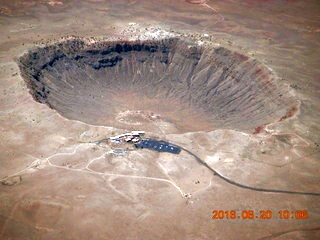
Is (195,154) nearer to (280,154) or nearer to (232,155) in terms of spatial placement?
(232,155)

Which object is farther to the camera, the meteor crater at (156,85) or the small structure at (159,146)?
the meteor crater at (156,85)

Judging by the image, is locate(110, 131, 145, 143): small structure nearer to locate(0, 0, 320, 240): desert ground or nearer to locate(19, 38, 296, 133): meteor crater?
locate(0, 0, 320, 240): desert ground

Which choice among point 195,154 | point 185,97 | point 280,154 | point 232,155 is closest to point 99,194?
point 195,154

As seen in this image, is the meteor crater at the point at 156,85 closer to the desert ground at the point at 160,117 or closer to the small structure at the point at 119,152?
the desert ground at the point at 160,117

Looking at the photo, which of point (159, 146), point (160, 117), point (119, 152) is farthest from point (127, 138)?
point (160, 117)
